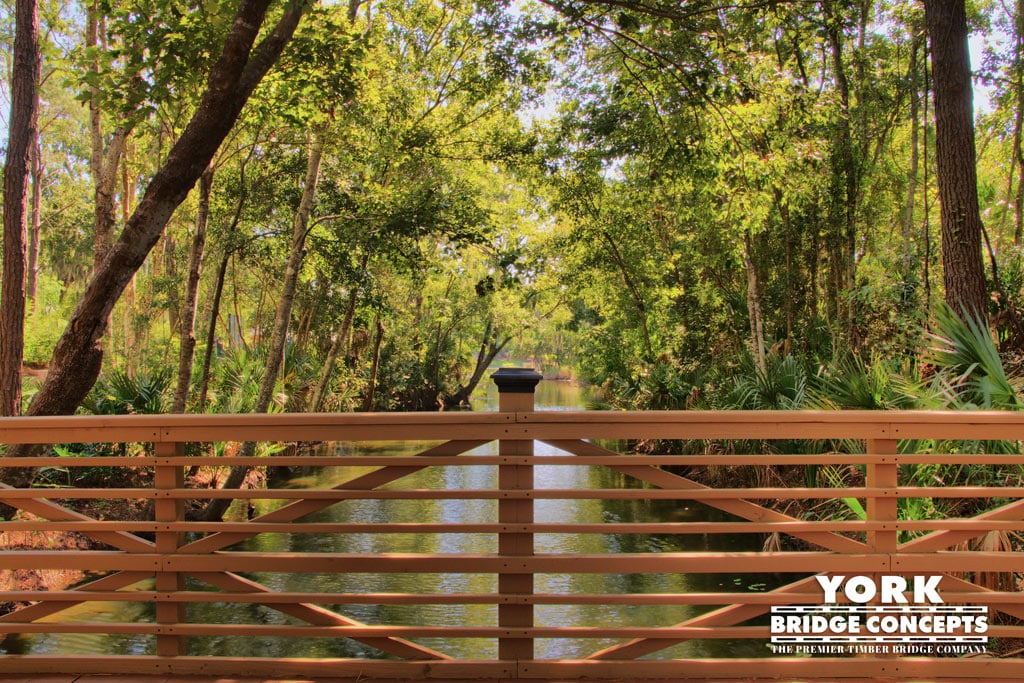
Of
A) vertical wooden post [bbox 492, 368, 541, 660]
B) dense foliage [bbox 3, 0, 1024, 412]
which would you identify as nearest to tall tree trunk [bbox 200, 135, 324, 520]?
dense foliage [bbox 3, 0, 1024, 412]

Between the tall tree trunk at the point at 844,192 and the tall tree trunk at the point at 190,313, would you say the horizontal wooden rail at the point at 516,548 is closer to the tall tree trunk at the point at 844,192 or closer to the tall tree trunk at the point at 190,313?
the tall tree trunk at the point at 190,313

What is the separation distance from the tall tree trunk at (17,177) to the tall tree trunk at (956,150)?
25.2 feet

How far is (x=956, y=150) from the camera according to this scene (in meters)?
6.02

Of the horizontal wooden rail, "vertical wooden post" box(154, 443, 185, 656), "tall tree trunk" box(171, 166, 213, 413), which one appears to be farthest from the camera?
"tall tree trunk" box(171, 166, 213, 413)

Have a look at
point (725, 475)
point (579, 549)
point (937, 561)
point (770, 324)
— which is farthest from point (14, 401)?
point (770, 324)

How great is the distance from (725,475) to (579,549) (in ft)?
9.87

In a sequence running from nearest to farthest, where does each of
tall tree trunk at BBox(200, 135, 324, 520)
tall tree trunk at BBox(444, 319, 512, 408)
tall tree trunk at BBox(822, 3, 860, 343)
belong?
1. tall tree trunk at BBox(200, 135, 324, 520)
2. tall tree trunk at BBox(822, 3, 860, 343)
3. tall tree trunk at BBox(444, 319, 512, 408)

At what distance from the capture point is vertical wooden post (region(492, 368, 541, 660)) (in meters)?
2.83

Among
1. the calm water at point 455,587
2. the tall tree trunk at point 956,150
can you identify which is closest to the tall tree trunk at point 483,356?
the calm water at point 455,587

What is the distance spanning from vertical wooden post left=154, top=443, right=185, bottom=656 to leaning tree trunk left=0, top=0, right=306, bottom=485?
5.39 ft

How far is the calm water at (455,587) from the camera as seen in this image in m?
6.50

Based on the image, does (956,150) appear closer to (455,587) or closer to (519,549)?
(519,549)
